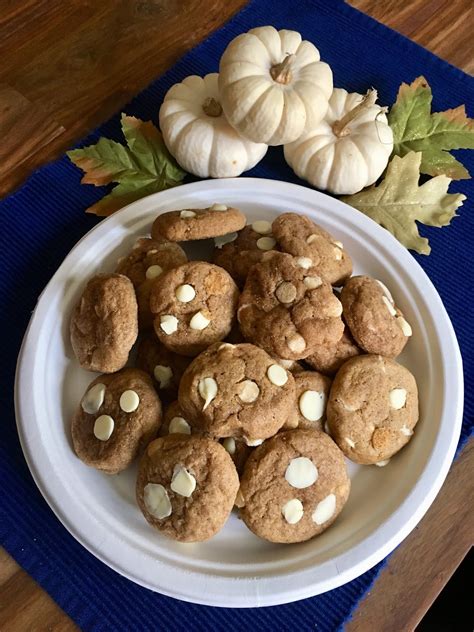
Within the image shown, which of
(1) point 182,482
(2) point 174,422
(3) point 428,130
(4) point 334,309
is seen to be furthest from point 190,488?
(3) point 428,130

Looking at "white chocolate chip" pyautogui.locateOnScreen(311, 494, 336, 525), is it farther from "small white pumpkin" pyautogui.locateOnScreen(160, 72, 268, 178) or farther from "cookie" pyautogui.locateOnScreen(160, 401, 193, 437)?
"small white pumpkin" pyautogui.locateOnScreen(160, 72, 268, 178)

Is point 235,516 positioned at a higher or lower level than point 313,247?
lower

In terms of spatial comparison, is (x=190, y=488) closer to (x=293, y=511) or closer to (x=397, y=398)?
(x=293, y=511)

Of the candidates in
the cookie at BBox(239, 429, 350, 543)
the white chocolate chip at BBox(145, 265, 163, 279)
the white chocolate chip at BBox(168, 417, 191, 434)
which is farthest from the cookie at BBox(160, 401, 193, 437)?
the white chocolate chip at BBox(145, 265, 163, 279)

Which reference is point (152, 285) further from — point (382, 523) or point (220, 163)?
point (382, 523)

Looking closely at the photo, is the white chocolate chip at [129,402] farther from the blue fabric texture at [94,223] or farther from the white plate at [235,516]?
the blue fabric texture at [94,223]

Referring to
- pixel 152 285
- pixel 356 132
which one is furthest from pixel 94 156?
pixel 356 132
